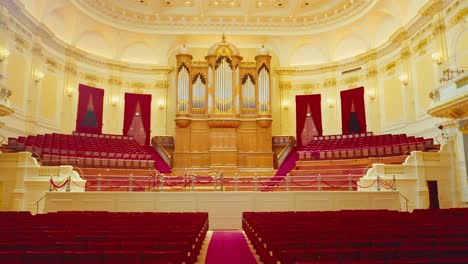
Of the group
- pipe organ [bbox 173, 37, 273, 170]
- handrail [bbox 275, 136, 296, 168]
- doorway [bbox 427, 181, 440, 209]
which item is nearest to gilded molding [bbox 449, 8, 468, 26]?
doorway [bbox 427, 181, 440, 209]

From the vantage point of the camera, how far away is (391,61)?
16.8 metres

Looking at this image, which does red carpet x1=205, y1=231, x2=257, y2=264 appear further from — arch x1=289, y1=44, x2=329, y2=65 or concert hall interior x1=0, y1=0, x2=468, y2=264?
arch x1=289, y1=44, x2=329, y2=65

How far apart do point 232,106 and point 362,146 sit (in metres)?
6.52

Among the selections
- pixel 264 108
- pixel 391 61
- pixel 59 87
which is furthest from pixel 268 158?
pixel 59 87

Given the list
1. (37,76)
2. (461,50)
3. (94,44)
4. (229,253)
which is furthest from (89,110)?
(461,50)

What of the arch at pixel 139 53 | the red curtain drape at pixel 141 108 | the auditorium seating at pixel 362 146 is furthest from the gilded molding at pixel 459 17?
the red curtain drape at pixel 141 108

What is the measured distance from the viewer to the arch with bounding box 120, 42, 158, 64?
65.2 ft

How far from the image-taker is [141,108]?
63.7 feet

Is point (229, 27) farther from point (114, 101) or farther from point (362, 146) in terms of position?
point (362, 146)

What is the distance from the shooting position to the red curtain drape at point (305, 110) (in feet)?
64.0

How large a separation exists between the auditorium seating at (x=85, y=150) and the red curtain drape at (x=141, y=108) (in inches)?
82.7

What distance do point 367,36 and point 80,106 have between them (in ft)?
49.2

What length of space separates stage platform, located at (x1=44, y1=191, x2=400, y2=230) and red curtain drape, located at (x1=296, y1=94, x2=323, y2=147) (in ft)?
33.1

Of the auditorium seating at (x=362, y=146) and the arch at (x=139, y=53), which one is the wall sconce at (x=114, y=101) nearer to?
the arch at (x=139, y=53)
